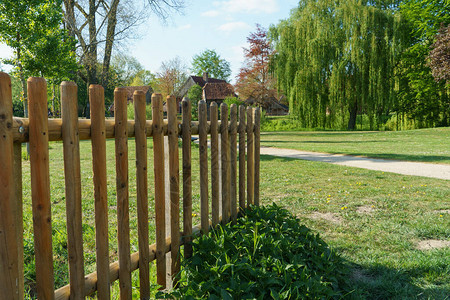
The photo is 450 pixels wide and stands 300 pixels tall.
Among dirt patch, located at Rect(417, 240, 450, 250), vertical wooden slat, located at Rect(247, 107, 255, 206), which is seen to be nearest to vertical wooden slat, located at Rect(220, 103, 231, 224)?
→ vertical wooden slat, located at Rect(247, 107, 255, 206)

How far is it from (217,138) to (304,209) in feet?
8.54

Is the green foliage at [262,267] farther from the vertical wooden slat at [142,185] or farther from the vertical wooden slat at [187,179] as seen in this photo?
the vertical wooden slat at [142,185]

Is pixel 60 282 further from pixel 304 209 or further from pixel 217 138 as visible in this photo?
pixel 304 209

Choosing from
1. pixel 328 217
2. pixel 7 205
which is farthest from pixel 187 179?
pixel 328 217

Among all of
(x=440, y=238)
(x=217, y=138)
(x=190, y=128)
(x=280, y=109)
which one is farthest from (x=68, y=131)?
(x=280, y=109)

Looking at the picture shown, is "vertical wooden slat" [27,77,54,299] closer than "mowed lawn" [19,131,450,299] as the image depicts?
Yes

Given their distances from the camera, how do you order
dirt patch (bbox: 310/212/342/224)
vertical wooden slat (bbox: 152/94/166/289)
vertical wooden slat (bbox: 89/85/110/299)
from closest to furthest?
vertical wooden slat (bbox: 89/85/110/299)
vertical wooden slat (bbox: 152/94/166/289)
dirt patch (bbox: 310/212/342/224)

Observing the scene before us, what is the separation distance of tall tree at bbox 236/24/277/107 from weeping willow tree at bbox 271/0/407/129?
1079 centimetres

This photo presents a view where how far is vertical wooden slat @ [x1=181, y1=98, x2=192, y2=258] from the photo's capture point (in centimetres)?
279

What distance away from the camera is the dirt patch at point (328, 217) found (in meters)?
4.68

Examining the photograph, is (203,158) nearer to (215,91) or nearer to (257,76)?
(257,76)

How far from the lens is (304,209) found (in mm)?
5234

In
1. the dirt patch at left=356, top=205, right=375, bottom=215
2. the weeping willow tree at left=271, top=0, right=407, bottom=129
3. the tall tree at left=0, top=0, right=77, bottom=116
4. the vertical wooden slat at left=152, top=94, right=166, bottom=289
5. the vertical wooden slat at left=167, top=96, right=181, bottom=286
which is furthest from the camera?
the weeping willow tree at left=271, top=0, right=407, bottom=129

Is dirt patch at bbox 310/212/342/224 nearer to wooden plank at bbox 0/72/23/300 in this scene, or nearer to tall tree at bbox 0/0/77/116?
wooden plank at bbox 0/72/23/300
